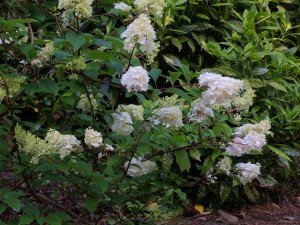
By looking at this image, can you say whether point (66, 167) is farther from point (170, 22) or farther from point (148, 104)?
point (170, 22)

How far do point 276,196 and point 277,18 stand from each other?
1676mm

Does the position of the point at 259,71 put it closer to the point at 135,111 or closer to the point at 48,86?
the point at 135,111

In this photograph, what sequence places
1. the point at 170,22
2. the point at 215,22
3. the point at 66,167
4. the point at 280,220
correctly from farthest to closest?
the point at 215,22 → the point at 170,22 → the point at 280,220 → the point at 66,167

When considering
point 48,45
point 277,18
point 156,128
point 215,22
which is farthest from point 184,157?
point 277,18

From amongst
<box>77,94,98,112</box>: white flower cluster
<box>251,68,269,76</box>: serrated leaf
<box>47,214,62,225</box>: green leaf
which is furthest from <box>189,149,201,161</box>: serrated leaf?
<box>47,214,62,225</box>: green leaf

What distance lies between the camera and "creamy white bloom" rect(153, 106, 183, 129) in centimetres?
213

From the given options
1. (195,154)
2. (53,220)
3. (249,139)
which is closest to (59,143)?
(53,220)

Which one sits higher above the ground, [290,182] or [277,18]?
[277,18]

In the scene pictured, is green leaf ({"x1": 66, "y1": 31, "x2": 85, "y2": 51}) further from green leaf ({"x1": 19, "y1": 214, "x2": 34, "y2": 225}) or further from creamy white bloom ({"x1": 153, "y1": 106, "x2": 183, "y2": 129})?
green leaf ({"x1": 19, "y1": 214, "x2": 34, "y2": 225})

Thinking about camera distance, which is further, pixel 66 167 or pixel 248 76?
pixel 248 76

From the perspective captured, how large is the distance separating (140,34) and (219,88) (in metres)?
0.35

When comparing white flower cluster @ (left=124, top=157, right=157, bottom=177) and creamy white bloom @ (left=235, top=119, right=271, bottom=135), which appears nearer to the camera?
creamy white bloom @ (left=235, top=119, right=271, bottom=135)

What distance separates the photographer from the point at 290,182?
4539 millimetres

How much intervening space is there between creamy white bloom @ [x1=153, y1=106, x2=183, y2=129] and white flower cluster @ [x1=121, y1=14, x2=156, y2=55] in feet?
0.97
